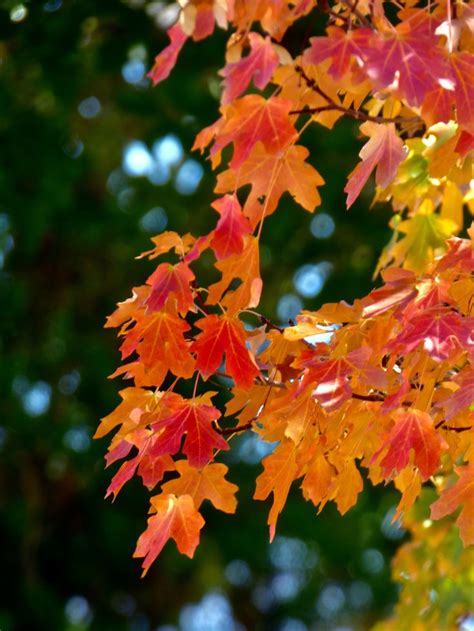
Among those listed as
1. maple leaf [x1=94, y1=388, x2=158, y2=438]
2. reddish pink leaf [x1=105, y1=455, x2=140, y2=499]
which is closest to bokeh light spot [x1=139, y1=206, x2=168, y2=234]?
maple leaf [x1=94, y1=388, x2=158, y2=438]

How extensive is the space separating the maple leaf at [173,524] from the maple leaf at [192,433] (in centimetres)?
10

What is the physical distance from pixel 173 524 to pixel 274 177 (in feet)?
1.80

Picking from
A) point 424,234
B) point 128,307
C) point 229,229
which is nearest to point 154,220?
point 424,234

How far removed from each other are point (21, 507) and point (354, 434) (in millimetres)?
6142

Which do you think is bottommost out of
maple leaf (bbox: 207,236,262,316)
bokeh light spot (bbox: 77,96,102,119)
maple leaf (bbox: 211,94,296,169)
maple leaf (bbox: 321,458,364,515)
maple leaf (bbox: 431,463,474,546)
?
bokeh light spot (bbox: 77,96,102,119)

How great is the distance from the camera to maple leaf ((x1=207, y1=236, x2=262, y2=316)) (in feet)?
5.09

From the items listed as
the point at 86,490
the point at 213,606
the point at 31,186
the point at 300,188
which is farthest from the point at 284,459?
the point at 213,606

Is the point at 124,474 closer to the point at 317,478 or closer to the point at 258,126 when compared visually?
the point at 317,478

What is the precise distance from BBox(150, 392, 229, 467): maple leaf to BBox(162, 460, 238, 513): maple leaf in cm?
9

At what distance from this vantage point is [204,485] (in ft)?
5.42

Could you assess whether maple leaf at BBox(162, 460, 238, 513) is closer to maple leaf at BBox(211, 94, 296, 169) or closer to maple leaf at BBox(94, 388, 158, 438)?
maple leaf at BBox(94, 388, 158, 438)

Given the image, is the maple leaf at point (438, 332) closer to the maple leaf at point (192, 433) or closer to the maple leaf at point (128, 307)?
the maple leaf at point (192, 433)

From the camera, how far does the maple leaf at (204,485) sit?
1.64 m

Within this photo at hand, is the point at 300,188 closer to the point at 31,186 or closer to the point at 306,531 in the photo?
the point at 31,186
